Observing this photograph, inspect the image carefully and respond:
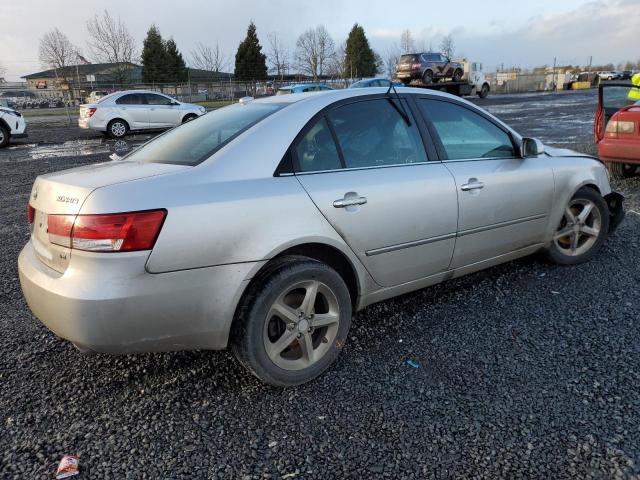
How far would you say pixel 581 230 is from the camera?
4254mm

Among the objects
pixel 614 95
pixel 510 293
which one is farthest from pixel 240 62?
pixel 510 293

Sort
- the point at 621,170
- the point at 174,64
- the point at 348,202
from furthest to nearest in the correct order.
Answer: the point at 174,64 < the point at 621,170 < the point at 348,202

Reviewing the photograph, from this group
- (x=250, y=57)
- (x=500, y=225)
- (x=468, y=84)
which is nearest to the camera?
(x=500, y=225)

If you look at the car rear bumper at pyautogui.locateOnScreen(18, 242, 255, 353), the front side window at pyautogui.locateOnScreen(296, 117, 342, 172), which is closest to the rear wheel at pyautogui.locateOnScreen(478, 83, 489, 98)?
the front side window at pyautogui.locateOnScreen(296, 117, 342, 172)

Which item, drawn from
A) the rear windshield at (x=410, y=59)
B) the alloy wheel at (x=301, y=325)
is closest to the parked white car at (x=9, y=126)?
the alloy wheel at (x=301, y=325)

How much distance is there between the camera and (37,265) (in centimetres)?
254

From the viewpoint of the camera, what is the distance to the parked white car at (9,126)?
1459cm

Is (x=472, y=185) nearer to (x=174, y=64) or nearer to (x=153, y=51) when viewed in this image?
(x=153, y=51)

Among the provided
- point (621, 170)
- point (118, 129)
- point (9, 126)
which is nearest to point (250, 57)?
point (118, 129)

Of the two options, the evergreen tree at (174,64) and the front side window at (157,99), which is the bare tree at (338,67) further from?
the front side window at (157,99)

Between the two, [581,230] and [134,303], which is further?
[581,230]

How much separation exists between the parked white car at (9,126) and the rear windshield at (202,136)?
13996 mm

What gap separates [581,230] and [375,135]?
7.41 ft

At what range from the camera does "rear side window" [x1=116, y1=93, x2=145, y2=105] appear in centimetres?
1658
